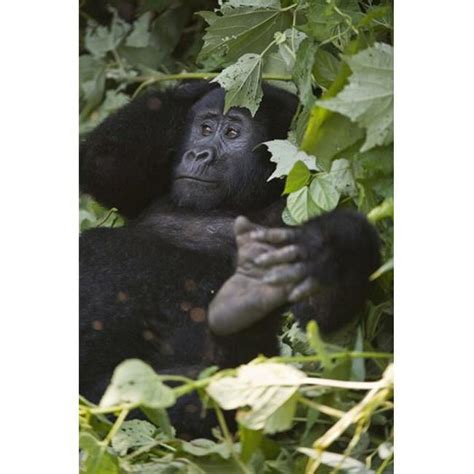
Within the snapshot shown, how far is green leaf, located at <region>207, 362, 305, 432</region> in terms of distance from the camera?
118 centimetres

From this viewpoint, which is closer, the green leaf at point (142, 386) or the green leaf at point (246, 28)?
the green leaf at point (142, 386)

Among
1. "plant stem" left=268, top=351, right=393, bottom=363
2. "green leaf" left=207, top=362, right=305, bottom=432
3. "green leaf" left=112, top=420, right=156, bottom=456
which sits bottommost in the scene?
"green leaf" left=112, top=420, right=156, bottom=456

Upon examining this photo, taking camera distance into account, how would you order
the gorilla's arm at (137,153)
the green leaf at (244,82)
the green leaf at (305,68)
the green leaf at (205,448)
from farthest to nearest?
the gorilla's arm at (137,153) < the green leaf at (244,82) < the green leaf at (305,68) < the green leaf at (205,448)

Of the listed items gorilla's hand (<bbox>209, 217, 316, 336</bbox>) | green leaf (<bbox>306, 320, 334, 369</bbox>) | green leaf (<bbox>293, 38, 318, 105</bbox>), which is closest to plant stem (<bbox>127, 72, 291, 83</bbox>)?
green leaf (<bbox>293, 38, 318, 105</bbox>)

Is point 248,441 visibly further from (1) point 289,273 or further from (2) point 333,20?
(2) point 333,20

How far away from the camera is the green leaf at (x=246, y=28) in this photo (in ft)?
5.07

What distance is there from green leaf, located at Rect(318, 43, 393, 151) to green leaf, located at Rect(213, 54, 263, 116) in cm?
33

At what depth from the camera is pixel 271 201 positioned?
1510 millimetres

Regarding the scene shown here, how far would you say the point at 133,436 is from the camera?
4.60ft

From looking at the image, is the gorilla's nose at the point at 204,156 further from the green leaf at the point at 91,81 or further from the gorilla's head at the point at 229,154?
the green leaf at the point at 91,81

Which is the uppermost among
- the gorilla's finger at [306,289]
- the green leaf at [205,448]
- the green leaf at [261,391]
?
the gorilla's finger at [306,289]

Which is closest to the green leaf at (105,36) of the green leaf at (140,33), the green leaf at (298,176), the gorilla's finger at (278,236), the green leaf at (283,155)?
the green leaf at (140,33)

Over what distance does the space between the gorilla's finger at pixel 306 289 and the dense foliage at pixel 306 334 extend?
0.14 feet

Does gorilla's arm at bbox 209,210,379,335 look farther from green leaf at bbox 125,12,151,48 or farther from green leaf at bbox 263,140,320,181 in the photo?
green leaf at bbox 125,12,151,48
